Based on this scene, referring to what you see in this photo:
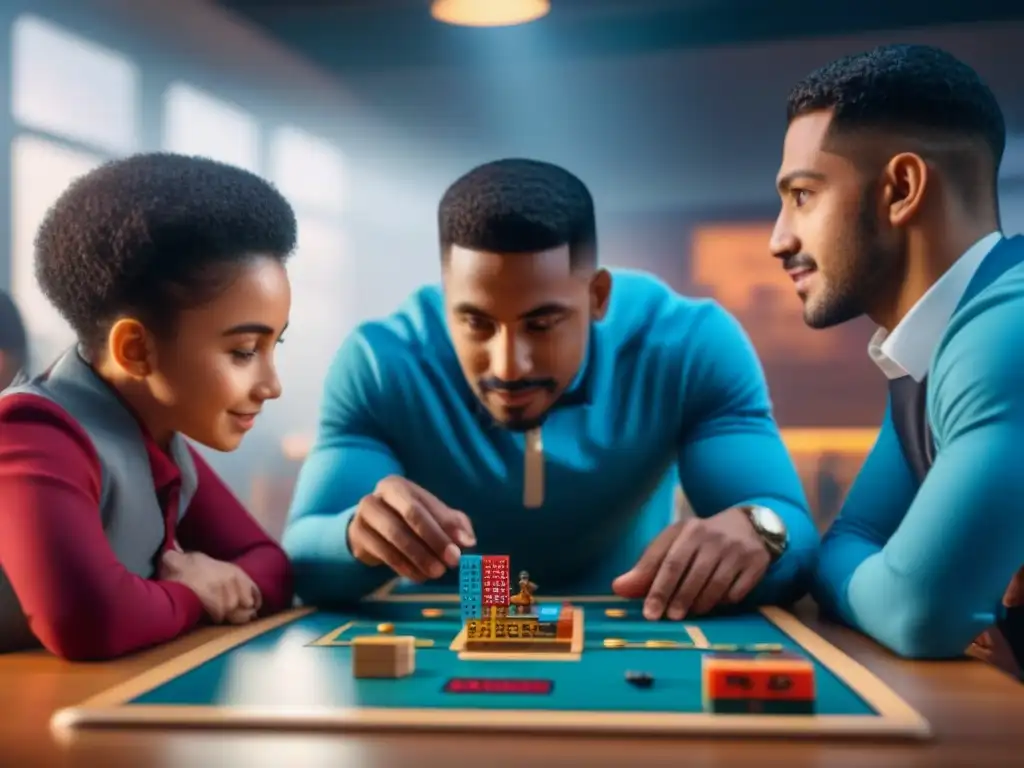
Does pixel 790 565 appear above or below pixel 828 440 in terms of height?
below

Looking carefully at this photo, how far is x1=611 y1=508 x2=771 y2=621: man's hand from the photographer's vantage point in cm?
117

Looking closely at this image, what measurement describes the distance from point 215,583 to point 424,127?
25.6 inches

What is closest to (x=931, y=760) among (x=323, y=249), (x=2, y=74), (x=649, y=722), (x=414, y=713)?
(x=649, y=722)

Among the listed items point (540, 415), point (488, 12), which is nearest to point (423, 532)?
point (540, 415)

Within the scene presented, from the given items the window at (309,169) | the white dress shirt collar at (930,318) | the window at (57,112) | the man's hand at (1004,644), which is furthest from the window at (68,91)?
the man's hand at (1004,644)

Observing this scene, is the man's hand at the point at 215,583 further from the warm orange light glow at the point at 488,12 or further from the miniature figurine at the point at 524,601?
the warm orange light glow at the point at 488,12

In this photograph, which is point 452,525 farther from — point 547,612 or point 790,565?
point 790,565

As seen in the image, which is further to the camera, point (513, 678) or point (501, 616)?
point (501, 616)

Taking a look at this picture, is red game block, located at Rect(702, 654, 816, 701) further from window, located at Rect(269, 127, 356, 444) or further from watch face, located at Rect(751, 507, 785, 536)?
window, located at Rect(269, 127, 356, 444)

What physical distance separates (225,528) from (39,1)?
2.38 feet

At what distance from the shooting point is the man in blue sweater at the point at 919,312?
0.98 metres

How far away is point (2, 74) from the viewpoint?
4.72 feet

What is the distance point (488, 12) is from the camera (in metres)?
1.45

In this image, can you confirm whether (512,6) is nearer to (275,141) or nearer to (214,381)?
(275,141)
